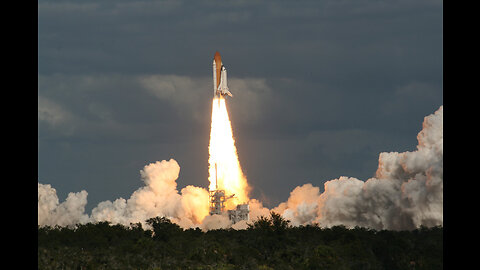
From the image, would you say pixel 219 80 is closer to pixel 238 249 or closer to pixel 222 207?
pixel 222 207

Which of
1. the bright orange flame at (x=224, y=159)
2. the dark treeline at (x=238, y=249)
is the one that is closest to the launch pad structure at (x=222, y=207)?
the bright orange flame at (x=224, y=159)

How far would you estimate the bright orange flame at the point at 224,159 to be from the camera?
160 m

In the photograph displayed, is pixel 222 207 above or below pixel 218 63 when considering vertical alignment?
below

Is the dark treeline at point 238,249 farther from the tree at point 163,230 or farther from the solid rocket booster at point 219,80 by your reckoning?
the solid rocket booster at point 219,80

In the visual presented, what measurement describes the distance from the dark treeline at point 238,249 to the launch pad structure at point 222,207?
2666 centimetres

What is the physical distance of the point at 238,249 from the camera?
358ft

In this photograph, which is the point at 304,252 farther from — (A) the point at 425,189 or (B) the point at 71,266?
(A) the point at 425,189

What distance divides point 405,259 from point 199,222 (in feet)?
223

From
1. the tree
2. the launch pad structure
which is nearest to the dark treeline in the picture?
the tree

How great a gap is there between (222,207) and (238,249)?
56.1 meters

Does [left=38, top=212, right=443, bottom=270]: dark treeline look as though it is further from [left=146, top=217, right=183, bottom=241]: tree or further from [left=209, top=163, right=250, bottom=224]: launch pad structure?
[left=209, top=163, right=250, bottom=224]: launch pad structure

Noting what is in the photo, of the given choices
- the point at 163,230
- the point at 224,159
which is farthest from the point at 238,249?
the point at 224,159

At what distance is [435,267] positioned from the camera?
339ft
